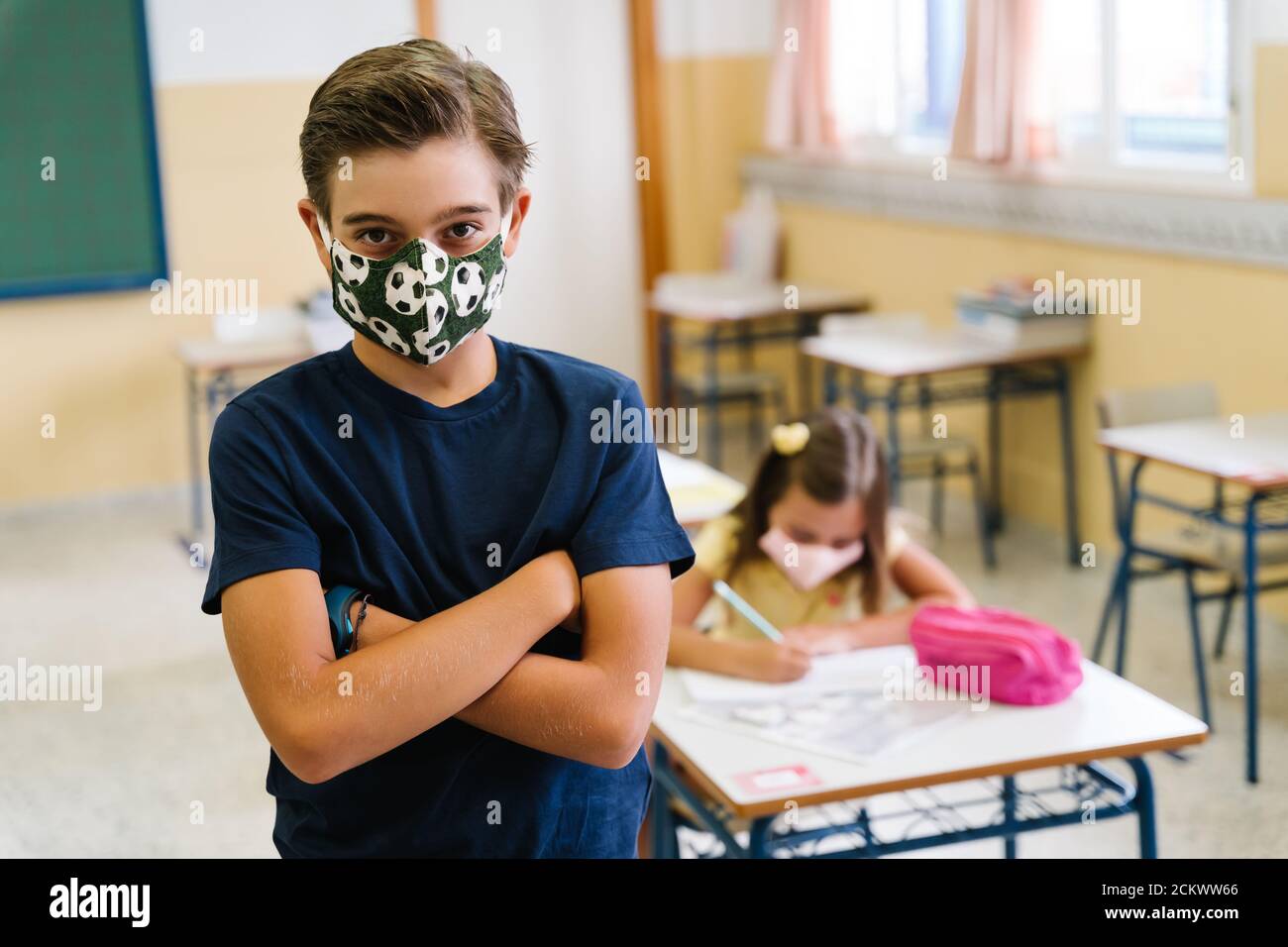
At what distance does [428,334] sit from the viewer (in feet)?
3.64

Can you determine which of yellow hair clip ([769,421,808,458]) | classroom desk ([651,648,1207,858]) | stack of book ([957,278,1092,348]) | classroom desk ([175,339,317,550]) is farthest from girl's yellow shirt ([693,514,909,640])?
classroom desk ([175,339,317,550])

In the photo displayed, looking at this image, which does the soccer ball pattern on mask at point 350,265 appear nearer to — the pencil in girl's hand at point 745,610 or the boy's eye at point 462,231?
the boy's eye at point 462,231

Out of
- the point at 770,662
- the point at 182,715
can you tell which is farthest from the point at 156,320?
the point at 770,662

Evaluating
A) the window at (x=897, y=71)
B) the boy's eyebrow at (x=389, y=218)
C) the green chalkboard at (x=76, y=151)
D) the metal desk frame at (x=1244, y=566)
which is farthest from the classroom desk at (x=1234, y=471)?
the green chalkboard at (x=76, y=151)

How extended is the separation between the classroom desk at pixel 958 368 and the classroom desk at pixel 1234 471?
1.02 meters

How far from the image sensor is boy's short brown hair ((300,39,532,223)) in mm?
1070

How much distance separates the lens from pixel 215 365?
4.95 meters

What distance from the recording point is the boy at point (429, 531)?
109 cm

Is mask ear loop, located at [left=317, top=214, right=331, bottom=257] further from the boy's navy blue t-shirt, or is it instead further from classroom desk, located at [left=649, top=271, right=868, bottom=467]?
classroom desk, located at [left=649, top=271, right=868, bottom=467]

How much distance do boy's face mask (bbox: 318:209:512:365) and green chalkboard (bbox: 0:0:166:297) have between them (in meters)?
4.77

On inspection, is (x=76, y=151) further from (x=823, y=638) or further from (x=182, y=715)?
(x=823, y=638)

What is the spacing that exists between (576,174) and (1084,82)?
2227 mm
